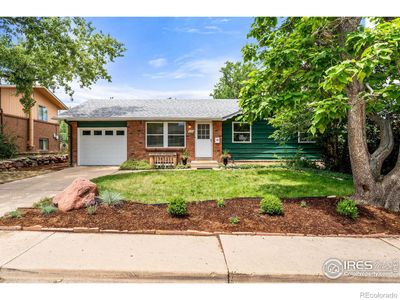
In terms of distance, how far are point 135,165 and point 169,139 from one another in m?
2.48

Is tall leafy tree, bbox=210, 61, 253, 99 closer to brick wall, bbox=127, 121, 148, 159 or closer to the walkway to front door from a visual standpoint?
the walkway to front door

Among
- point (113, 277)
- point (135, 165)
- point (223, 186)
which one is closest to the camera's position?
point (113, 277)

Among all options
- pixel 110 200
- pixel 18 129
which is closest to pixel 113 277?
pixel 110 200

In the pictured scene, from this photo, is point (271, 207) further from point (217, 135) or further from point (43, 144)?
point (43, 144)

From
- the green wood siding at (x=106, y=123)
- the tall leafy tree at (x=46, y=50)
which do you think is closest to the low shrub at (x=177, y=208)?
the green wood siding at (x=106, y=123)

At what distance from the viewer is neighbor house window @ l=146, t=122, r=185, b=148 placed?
13447 mm

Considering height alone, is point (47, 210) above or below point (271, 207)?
below

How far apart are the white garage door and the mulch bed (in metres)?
8.89

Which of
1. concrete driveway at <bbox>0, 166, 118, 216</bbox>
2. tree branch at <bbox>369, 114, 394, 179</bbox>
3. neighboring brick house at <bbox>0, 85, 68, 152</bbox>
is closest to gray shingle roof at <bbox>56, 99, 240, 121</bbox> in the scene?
neighboring brick house at <bbox>0, 85, 68, 152</bbox>

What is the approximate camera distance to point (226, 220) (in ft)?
14.4

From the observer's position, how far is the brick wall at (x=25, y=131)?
1516cm

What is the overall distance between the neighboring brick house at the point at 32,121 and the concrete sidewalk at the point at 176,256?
13698 mm
